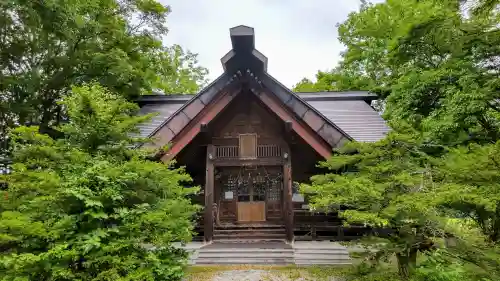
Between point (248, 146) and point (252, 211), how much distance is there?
236 centimetres

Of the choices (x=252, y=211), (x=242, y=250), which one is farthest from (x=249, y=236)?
(x=242, y=250)

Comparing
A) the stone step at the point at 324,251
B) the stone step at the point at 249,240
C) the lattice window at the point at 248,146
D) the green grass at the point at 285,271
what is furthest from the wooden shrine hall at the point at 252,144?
the green grass at the point at 285,271

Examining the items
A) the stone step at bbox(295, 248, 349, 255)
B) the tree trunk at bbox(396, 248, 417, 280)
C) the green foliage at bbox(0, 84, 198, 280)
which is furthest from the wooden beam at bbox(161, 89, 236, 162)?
the tree trunk at bbox(396, 248, 417, 280)

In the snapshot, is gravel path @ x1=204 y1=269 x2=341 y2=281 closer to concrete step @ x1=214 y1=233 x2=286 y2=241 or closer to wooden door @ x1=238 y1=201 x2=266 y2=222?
concrete step @ x1=214 y1=233 x2=286 y2=241

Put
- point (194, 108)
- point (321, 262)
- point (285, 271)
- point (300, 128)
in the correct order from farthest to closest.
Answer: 1. point (300, 128)
2. point (194, 108)
3. point (321, 262)
4. point (285, 271)

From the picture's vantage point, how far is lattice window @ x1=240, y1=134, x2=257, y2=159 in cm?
1089

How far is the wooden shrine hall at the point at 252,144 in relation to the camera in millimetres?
9312

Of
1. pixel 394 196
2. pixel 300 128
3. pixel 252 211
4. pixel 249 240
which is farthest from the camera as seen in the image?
pixel 252 211

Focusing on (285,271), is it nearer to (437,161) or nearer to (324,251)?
(324,251)

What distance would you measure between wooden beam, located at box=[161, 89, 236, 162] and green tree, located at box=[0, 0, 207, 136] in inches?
186

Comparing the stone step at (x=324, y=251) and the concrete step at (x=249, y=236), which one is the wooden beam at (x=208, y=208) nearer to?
the concrete step at (x=249, y=236)

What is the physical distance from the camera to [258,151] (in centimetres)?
1094

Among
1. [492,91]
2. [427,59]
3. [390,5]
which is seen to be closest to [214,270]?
[492,91]

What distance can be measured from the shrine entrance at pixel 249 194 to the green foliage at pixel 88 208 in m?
5.79
